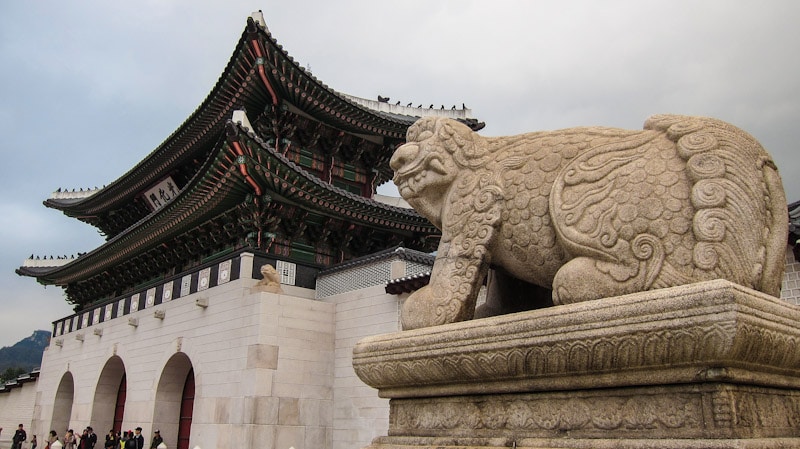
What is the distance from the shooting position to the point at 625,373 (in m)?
2.60

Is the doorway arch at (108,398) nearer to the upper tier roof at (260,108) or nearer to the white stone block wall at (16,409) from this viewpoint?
the upper tier roof at (260,108)

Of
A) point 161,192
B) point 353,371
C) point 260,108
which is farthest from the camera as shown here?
point 161,192

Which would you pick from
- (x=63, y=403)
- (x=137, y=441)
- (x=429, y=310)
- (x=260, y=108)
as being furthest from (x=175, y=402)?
(x=429, y=310)

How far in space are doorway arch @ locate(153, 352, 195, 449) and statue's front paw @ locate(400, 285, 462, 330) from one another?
15.2m

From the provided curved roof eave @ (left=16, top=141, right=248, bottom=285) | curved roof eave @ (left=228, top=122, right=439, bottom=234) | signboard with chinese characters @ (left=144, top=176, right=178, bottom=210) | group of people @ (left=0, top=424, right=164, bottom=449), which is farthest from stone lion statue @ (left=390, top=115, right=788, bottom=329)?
signboard with chinese characters @ (left=144, top=176, right=178, bottom=210)

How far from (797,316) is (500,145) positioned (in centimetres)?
179

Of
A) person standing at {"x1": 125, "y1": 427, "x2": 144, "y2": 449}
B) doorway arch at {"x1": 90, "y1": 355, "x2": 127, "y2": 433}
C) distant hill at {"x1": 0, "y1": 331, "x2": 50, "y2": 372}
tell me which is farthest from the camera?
distant hill at {"x1": 0, "y1": 331, "x2": 50, "y2": 372}

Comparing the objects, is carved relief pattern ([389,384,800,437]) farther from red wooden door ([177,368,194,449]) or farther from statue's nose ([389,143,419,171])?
red wooden door ([177,368,194,449])

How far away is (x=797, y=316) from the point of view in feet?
8.79

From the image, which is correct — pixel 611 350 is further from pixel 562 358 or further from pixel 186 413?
pixel 186 413

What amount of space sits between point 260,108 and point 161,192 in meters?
7.28

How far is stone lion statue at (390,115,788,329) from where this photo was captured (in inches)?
110

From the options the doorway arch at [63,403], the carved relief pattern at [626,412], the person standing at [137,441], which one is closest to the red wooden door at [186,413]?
the person standing at [137,441]

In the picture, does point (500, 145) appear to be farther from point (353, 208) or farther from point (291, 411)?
point (353, 208)
